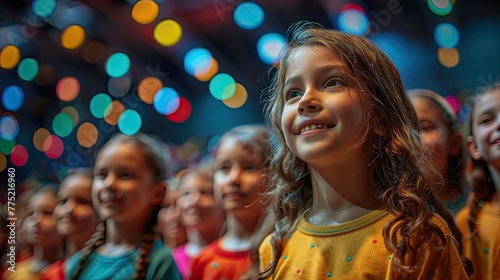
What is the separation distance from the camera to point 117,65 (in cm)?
193

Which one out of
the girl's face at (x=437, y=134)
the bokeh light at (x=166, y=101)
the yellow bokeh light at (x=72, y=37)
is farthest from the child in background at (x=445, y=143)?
the yellow bokeh light at (x=72, y=37)

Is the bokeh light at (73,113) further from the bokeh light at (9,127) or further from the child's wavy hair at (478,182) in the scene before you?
the child's wavy hair at (478,182)

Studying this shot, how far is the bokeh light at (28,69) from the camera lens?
203cm

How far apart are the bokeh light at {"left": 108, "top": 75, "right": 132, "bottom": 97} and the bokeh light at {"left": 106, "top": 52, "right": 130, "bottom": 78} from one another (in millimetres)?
23

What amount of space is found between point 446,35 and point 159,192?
88 centimetres

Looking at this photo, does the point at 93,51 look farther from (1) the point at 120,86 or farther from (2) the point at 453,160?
(2) the point at 453,160

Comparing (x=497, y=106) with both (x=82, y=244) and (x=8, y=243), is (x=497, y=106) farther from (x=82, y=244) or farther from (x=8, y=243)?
(x=8, y=243)

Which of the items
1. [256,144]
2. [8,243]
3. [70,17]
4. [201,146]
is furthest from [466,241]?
[70,17]

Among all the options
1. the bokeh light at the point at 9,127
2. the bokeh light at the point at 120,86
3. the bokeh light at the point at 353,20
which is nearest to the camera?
the bokeh light at the point at 353,20

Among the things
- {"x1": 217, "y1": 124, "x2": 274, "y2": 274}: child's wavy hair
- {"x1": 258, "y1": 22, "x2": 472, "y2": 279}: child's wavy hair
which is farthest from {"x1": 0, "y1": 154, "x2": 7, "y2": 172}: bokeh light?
{"x1": 258, "y1": 22, "x2": 472, "y2": 279}: child's wavy hair

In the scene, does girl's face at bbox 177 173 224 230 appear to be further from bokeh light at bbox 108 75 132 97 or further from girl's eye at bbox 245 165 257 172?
bokeh light at bbox 108 75 132 97

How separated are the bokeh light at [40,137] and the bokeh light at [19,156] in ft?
0.15

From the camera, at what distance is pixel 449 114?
1.27m

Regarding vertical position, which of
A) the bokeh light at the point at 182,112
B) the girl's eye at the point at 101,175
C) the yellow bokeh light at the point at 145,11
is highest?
the yellow bokeh light at the point at 145,11
